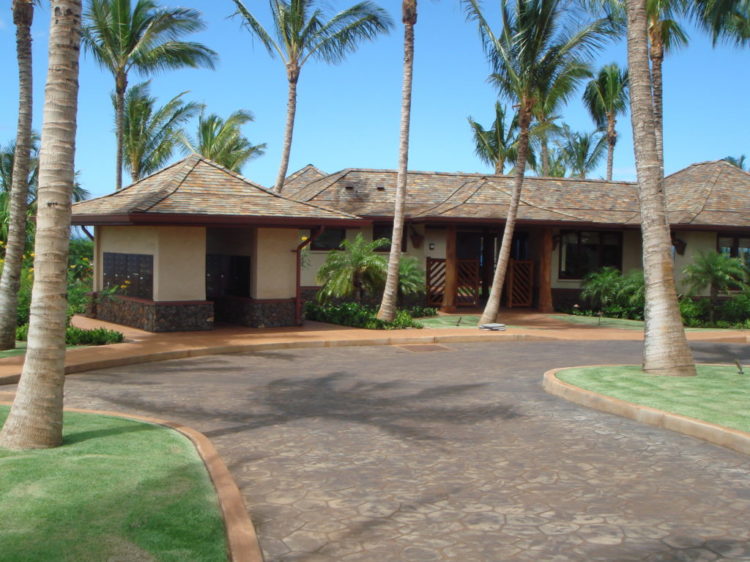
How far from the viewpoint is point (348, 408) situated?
31.6 feet

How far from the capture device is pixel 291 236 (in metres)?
19.2

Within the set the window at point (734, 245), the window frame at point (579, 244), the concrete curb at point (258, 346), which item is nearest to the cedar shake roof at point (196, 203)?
the concrete curb at point (258, 346)

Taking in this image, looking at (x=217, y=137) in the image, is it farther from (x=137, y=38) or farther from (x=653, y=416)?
(x=653, y=416)

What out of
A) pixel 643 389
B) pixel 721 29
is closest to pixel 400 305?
pixel 721 29

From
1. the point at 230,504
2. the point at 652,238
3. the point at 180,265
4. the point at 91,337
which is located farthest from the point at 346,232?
the point at 230,504

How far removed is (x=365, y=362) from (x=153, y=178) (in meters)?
8.93

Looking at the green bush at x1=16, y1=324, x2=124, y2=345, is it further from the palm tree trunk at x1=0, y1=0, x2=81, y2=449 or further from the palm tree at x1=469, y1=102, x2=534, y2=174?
the palm tree at x1=469, y1=102, x2=534, y2=174

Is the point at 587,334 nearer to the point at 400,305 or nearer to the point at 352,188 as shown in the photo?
the point at 400,305

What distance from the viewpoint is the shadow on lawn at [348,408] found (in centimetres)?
876

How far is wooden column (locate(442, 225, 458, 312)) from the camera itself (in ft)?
77.0

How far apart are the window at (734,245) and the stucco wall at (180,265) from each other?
1711cm

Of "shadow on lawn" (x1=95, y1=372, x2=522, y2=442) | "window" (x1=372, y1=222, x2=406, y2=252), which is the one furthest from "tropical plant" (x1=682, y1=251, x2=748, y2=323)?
"shadow on lawn" (x1=95, y1=372, x2=522, y2=442)

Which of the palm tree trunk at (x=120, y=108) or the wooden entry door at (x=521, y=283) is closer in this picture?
the wooden entry door at (x=521, y=283)

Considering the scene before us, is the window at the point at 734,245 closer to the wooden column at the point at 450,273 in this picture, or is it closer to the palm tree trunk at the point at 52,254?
the wooden column at the point at 450,273
